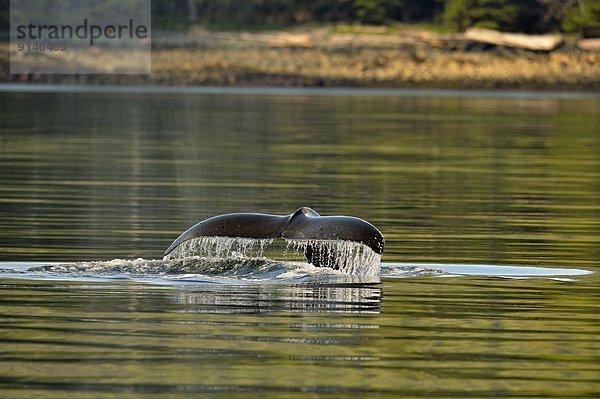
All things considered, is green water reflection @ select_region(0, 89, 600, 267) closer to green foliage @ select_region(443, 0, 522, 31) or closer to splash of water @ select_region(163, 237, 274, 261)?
splash of water @ select_region(163, 237, 274, 261)

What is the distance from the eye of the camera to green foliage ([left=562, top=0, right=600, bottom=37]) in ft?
275

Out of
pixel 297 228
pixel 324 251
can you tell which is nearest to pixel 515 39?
pixel 324 251

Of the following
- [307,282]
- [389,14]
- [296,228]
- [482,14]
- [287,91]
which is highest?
[389,14]

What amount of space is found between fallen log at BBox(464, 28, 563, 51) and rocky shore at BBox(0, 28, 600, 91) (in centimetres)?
10

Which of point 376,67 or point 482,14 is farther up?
point 482,14

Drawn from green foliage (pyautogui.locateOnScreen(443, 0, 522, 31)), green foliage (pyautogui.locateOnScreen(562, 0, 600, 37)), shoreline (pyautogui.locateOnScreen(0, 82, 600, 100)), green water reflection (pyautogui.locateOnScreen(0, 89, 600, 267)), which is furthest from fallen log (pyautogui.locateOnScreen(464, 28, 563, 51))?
green water reflection (pyautogui.locateOnScreen(0, 89, 600, 267))

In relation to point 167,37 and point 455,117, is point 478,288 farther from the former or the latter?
point 167,37

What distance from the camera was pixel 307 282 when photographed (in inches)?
555

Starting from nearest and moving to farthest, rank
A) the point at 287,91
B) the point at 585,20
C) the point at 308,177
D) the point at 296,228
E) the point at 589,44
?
the point at 296,228 < the point at 308,177 < the point at 287,91 < the point at 589,44 < the point at 585,20

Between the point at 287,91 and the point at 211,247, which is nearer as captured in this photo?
the point at 211,247

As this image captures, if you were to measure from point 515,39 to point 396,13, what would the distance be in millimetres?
9692

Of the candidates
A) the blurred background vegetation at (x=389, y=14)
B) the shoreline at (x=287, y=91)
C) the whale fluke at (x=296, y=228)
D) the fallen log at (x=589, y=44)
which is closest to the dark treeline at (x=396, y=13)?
the blurred background vegetation at (x=389, y=14)

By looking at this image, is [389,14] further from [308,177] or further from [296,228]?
[296,228]

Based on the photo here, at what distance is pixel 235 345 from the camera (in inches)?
434
